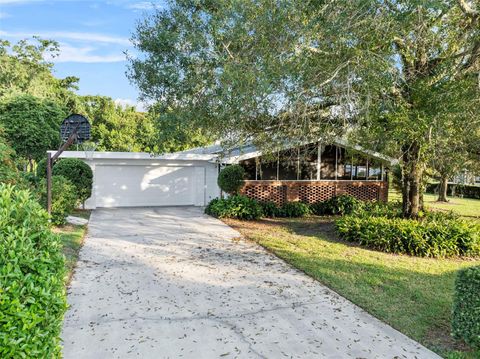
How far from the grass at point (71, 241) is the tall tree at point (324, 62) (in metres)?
3.71

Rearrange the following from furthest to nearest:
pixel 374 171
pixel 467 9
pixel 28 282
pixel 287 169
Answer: pixel 374 171 → pixel 287 169 → pixel 467 9 → pixel 28 282

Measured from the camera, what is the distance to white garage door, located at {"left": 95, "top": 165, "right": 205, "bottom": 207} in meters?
15.5

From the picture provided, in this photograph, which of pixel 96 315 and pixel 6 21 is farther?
pixel 6 21

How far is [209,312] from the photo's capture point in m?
4.69

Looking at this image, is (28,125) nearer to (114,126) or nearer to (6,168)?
(114,126)

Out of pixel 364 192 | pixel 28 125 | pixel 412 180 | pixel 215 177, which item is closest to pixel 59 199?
pixel 215 177

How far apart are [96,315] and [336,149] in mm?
12835

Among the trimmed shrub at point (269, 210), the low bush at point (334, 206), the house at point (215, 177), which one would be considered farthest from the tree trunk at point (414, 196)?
the trimmed shrub at point (269, 210)

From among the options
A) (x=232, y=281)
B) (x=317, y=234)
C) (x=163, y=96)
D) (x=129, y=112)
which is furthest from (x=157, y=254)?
(x=129, y=112)

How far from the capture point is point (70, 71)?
96.5ft

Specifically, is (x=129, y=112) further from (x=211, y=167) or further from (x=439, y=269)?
(x=439, y=269)

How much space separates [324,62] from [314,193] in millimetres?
9786

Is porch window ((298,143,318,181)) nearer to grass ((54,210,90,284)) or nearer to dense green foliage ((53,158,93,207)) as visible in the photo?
dense green foliage ((53,158,93,207))

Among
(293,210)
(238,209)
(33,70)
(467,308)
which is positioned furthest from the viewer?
(33,70)
